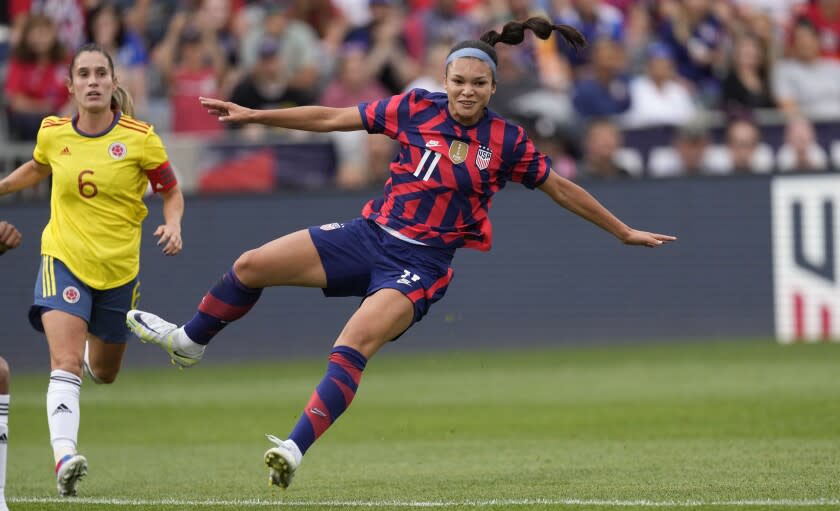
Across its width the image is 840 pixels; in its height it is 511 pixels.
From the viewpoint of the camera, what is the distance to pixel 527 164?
8.09 metres

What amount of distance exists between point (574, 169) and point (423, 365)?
2997 mm

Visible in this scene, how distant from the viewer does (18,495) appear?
8375 mm

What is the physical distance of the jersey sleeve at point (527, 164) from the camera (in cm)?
806

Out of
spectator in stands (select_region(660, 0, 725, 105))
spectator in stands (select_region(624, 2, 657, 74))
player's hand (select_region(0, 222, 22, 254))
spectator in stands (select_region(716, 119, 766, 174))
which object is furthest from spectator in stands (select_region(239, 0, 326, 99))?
player's hand (select_region(0, 222, 22, 254))

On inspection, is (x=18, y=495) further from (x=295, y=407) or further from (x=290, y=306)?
(x=290, y=306)

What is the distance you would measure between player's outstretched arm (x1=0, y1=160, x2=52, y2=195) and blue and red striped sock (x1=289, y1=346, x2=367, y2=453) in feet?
6.95

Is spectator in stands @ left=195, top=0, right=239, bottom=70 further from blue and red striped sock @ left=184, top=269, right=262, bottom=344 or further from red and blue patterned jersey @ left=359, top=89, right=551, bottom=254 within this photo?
red and blue patterned jersey @ left=359, top=89, right=551, bottom=254

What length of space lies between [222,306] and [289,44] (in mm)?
10029

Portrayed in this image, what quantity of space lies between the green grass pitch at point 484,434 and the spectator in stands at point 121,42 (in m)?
3.39

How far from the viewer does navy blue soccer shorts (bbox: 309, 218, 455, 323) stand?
7.90 metres

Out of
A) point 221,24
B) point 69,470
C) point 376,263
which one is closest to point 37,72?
point 221,24

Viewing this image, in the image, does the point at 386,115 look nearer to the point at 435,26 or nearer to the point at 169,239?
the point at 169,239

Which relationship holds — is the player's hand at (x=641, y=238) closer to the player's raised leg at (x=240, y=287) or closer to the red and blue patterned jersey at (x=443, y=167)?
the red and blue patterned jersey at (x=443, y=167)

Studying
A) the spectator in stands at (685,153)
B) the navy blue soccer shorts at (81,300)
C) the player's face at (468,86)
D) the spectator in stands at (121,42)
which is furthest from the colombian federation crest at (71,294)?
the spectator in stands at (685,153)
